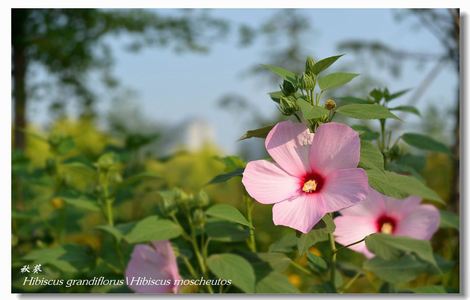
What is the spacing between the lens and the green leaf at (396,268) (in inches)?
44.3

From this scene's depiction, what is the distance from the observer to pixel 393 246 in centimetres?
103

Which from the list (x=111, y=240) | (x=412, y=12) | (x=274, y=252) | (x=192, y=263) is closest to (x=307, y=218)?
(x=274, y=252)

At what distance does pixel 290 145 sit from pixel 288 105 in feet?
0.20

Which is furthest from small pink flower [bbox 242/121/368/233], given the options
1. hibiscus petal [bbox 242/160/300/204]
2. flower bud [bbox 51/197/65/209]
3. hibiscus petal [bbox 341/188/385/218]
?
flower bud [bbox 51/197/65/209]

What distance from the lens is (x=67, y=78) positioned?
8.11 ft

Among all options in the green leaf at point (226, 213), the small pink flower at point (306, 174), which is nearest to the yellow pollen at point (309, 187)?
the small pink flower at point (306, 174)

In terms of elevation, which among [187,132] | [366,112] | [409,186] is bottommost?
[187,132]

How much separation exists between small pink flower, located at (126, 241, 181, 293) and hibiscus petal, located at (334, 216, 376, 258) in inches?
9.8

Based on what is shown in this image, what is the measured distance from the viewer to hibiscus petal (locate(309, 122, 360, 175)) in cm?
82

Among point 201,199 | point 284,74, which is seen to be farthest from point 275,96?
point 201,199

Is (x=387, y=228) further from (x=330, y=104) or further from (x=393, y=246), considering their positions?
(x=330, y=104)

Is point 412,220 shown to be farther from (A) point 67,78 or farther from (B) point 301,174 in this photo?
(A) point 67,78

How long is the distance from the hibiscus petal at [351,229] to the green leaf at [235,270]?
134 millimetres

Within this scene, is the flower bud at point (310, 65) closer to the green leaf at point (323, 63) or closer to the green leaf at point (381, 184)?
the green leaf at point (323, 63)
